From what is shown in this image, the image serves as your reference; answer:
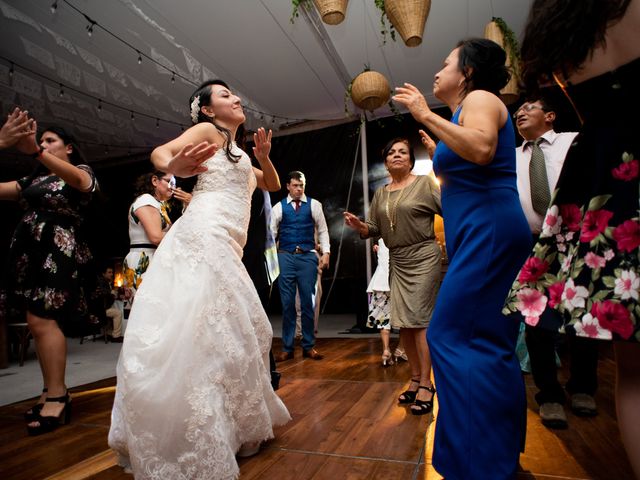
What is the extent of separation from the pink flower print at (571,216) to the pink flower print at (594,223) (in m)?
0.03

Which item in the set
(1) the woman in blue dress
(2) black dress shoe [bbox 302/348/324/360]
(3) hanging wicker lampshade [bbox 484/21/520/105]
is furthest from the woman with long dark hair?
(2) black dress shoe [bbox 302/348/324/360]

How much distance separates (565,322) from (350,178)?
6232 millimetres

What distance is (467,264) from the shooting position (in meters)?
1.28

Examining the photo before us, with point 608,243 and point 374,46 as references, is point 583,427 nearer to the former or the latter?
point 608,243

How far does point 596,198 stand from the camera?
2.49 ft

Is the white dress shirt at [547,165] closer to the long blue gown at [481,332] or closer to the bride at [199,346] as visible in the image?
the long blue gown at [481,332]

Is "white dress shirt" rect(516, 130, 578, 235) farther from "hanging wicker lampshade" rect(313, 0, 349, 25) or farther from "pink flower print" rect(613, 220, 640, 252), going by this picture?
"pink flower print" rect(613, 220, 640, 252)

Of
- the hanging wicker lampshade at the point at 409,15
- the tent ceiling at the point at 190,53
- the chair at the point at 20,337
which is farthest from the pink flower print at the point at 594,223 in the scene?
the chair at the point at 20,337

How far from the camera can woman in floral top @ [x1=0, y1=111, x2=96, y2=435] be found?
7.09ft

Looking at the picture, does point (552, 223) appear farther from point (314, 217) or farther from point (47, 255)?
point (314, 217)

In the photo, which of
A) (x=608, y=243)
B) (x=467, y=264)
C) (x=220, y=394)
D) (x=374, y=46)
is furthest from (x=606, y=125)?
(x=374, y=46)

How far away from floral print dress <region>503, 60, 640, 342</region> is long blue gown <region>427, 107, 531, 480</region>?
39cm

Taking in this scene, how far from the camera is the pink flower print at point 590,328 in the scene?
2.28ft

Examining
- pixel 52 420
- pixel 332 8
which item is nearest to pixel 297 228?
pixel 332 8
